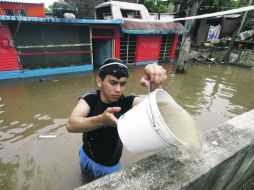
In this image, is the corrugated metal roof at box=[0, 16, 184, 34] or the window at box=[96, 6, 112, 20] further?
the window at box=[96, 6, 112, 20]

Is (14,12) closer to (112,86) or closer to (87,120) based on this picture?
(112,86)

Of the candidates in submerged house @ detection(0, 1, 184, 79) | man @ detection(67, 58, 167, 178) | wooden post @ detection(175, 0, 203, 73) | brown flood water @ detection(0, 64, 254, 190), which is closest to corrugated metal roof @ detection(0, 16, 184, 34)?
submerged house @ detection(0, 1, 184, 79)

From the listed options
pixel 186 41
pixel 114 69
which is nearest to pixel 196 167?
pixel 114 69

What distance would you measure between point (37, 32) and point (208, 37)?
61.8ft

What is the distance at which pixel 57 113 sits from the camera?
235 inches

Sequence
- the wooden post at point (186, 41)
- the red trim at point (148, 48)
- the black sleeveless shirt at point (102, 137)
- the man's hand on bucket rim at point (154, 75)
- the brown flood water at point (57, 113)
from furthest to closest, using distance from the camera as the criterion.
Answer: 1. the red trim at point (148, 48)
2. the wooden post at point (186, 41)
3. the brown flood water at point (57, 113)
4. the black sleeveless shirt at point (102, 137)
5. the man's hand on bucket rim at point (154, 75)

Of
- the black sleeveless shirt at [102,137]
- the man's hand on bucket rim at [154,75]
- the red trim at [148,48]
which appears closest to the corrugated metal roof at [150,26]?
the red trim at [148,48]

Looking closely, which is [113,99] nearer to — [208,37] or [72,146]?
[72,146]

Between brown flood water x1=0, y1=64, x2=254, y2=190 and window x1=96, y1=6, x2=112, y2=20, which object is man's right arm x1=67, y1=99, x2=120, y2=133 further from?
window x1=96, y1=6, x2=112, y2=20

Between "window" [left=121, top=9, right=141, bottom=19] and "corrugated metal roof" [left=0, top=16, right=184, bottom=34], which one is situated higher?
"window" [left=121, top=9, right=141, bottom=19]

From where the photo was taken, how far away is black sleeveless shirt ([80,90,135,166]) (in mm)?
1899

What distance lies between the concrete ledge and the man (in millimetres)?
416

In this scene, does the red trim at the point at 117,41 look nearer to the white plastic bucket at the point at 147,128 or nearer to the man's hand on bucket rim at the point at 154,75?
the man's hand on bucket rim at the point at 154,75

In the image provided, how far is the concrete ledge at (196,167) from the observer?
1.30 m
